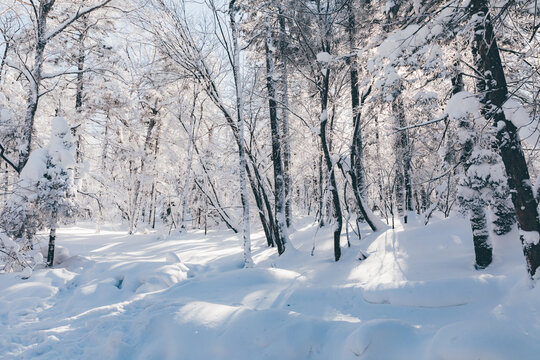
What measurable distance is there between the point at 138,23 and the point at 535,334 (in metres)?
11.4

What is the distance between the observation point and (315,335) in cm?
359

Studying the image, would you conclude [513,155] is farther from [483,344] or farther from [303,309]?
[303,309]

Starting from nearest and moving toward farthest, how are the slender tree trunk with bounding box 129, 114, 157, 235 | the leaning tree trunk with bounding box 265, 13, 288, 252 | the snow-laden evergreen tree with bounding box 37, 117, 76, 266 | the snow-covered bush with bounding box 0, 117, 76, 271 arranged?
the snow-covered bush with bounding box 0, 117, 76, 271
the snow-laden evergreen tree with bounding box 37, 117, 76, 266
the leaning tree trunk with bounding box 265, 13, 288, 252
the slender tree trunk with bounding box 129, 114, 157, 235

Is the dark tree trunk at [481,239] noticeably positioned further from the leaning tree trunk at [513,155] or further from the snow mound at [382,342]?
the snow mound at [382,342]

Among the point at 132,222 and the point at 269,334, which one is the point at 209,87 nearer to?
the point at 269,334

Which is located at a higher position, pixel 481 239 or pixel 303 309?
pixel 481 239

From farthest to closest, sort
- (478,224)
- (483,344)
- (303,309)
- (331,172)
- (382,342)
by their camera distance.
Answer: (331,172) → (478,224) → (303,309) → (382,342) → (483,344)

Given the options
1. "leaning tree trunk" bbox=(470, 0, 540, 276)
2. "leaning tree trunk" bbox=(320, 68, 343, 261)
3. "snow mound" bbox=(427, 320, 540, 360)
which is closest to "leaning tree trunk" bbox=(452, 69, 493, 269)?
"leaning tree trunk" bbox=(470, 0, 540, 276)

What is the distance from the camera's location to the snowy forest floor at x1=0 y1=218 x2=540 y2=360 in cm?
324

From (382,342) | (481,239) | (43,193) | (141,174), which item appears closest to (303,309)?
(382,342)

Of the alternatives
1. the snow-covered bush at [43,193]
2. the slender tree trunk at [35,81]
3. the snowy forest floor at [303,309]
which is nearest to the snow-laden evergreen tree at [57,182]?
the snow-covered bush at [43,193]

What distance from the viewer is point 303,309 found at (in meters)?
5.07

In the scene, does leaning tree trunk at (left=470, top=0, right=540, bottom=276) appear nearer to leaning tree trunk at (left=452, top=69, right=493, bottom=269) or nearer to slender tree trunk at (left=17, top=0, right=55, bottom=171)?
leaning tree trunk at (left=452, top=69, right=493, bottom=269)

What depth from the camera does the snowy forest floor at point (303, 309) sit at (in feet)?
10.6
